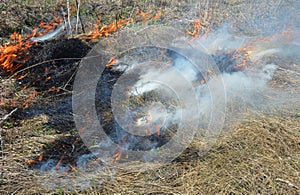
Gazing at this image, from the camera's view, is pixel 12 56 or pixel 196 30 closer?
pixel 12 56

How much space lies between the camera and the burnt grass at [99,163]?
2900mm

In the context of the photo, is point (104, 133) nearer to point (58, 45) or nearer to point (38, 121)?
point (38, 121)

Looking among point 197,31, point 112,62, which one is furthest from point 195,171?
point 197,31

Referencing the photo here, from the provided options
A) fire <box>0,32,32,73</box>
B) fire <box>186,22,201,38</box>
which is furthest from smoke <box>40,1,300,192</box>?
fire <box>0,32,32,73</box>

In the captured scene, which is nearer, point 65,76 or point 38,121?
point 38,121

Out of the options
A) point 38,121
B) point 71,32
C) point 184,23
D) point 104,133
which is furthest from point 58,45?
point 184,23

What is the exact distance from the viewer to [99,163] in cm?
314

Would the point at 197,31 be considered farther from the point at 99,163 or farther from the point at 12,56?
the point at 99,163

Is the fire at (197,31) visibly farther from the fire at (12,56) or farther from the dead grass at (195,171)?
the fire at (12,56)

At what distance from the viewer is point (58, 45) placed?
5.01 meters

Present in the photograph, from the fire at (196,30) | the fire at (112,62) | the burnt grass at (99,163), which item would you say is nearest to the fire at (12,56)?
the burnt grass at (99,163)

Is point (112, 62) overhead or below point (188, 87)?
overhead

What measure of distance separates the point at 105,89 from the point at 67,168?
1654 mm

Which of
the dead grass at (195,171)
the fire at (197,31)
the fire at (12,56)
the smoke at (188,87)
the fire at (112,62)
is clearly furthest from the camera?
the fire at (197,31)
